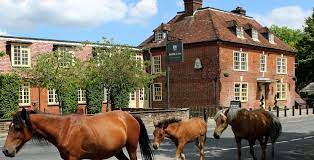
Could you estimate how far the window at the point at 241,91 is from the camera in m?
42.8

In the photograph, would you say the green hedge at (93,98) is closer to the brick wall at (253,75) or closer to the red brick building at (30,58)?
the red brick building at (30,58)

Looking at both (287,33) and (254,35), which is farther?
(287,33)

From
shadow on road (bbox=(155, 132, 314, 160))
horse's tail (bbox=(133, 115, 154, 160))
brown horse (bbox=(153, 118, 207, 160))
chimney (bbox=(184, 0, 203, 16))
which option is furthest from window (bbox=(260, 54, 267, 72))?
horse's tail (bbox=(133, 115, 154, 160))

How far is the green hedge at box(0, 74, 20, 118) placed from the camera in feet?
108

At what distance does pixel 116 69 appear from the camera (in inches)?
1280

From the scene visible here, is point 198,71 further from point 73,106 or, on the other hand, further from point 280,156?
point 280,156

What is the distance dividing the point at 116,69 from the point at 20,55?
934 cm

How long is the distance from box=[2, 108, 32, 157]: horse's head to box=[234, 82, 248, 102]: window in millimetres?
36603

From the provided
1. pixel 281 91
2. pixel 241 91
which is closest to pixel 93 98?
pixel 241 91

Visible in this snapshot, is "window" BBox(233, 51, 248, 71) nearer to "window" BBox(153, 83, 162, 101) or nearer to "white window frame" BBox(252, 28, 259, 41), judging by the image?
"white window frame" BBox(252, 28, 259, 41)

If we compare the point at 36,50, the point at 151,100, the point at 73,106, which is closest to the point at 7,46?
the point at 36,50

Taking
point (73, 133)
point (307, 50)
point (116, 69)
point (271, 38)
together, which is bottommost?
point (73, 133)

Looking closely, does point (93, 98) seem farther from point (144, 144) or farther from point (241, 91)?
point (144, 144)

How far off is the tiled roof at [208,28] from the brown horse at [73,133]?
32.8 metres
